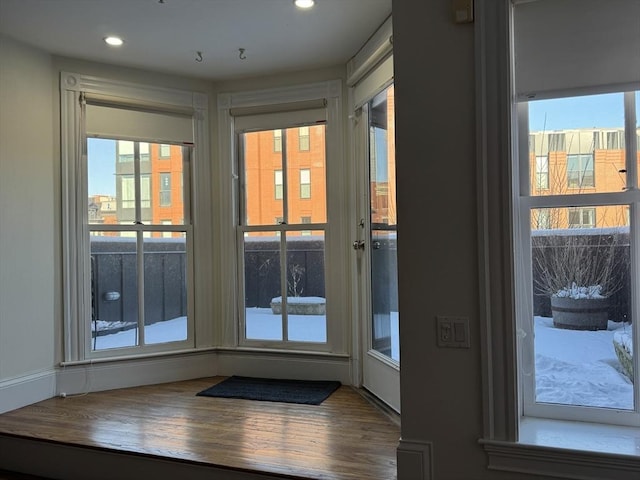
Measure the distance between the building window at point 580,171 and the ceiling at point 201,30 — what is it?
1.29m

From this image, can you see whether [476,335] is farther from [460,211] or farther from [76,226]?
[76,226]

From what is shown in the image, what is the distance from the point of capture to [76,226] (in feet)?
11.0

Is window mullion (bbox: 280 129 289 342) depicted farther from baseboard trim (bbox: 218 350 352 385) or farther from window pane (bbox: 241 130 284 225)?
baseboard trim (bbox: 218 350 352 385)

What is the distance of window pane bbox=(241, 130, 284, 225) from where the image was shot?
12.0 ft

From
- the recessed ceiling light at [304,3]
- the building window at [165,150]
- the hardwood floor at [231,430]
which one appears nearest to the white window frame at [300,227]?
the building window at [165,150]

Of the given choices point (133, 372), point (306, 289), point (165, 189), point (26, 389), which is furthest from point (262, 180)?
point (26, 389)

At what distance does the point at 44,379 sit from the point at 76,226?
1.03 m

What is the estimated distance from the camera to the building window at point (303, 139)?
359 centimetres

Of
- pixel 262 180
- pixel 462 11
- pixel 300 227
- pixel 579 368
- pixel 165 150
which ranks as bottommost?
pixel 579 368

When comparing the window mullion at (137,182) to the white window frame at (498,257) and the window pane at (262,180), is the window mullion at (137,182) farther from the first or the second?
the white window frame at (498,257)

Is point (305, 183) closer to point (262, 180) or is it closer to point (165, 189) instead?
point (262, 180)

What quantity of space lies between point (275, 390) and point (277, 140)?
71.4 inches

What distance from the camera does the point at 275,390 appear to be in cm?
333

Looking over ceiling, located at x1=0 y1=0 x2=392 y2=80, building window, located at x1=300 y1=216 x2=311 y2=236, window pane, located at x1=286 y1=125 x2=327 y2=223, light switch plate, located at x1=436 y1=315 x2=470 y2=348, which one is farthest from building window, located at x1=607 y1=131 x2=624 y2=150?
building window, located at x1=300 y1=216 x2=311 y2=236
